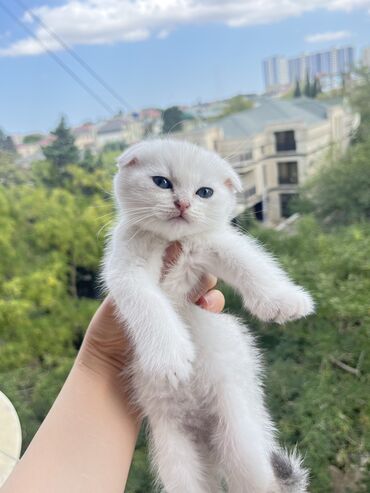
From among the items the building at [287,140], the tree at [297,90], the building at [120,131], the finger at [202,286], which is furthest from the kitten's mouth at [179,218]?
the tree at [297,90]

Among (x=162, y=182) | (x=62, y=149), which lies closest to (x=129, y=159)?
(x=162, y=182)

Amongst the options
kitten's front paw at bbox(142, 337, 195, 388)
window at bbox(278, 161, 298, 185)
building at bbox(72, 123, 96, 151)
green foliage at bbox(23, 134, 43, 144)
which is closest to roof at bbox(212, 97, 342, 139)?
window at bbox(278, 161, 298, 185)

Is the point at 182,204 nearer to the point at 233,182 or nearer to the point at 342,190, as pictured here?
the point at 233,182

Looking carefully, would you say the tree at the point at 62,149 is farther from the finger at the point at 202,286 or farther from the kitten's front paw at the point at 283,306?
the kitten's front paw at the point at 283,306

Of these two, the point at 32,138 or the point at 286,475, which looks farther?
the point at 32,138

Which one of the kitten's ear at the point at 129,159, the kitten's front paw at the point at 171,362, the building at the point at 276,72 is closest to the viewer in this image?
the kitten's front paw at the point at 171,362

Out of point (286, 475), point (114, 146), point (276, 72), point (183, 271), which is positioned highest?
point (276, 72)

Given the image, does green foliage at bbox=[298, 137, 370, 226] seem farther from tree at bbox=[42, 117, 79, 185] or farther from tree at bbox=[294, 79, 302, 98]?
tree at bbox=[42, 117, 79, 185]
